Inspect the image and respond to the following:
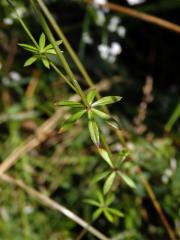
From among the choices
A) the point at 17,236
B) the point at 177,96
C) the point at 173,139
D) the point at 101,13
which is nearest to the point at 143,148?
the point at 173,139

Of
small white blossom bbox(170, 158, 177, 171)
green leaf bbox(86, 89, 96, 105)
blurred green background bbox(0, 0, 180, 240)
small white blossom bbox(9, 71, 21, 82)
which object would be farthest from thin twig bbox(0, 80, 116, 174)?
green leaf bbox(86, 89, 96, 105)

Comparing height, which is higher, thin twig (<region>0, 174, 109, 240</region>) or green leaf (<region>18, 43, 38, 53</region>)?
green leaf (<region>18, 43, 38, 53</region>)

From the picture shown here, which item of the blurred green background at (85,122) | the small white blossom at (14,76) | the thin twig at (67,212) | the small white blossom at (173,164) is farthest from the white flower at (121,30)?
the thin twig at (67,212)

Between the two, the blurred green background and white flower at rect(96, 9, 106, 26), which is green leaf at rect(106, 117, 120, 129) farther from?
white flower at rect(96, 9, 106, 26)

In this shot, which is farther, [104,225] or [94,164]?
[94,164]

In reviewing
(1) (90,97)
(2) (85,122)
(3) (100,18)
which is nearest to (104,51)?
(3) (100,18)

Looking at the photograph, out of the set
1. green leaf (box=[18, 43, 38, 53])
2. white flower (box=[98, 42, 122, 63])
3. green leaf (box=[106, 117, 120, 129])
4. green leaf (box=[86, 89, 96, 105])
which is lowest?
white flower (box=[98, 42, 122, 63])

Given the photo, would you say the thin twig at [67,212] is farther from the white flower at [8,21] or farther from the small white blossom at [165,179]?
the white flower at [8,21]

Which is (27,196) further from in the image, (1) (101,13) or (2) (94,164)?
(1) (101,13)

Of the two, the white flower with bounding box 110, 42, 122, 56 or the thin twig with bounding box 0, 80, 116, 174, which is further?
the white flower with bounding box 110, 42, 122, 56

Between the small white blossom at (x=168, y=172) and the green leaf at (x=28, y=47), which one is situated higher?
the green leaf at (x=28, y=47)

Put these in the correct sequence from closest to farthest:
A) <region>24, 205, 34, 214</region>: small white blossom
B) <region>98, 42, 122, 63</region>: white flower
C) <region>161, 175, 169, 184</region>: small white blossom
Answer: <region>161, 175, 169, 184</region>: small white blossom < <region>24, 205, 34, 214</region>: small white blossom < <region>98, 42, 122, 63</region>: white flower
